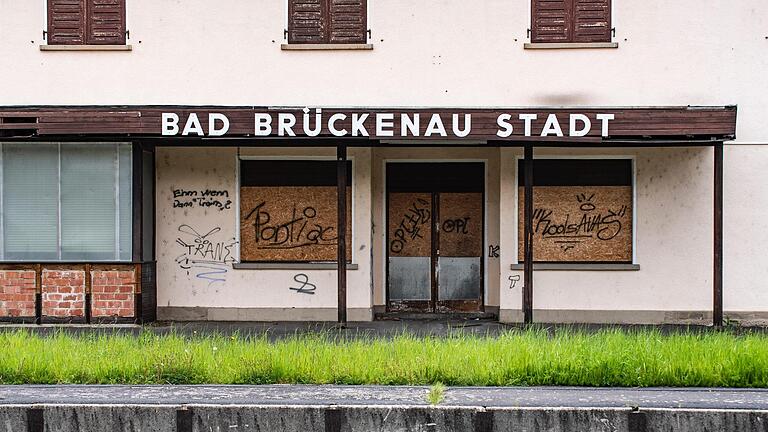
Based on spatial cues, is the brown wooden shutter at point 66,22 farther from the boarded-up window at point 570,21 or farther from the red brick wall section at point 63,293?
the boarded-up window at point 570,21

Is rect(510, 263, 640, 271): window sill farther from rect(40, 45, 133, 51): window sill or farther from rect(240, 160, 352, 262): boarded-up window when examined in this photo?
rect(40, 45, 133, 51): window sill

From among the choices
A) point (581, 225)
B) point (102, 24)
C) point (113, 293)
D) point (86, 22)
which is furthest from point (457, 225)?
point (86, 22)

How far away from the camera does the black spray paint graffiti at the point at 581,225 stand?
58.9ft

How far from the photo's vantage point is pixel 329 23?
1758 cm

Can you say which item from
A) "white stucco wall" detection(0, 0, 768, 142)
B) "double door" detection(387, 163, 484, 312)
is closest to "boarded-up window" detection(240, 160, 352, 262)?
"double door" detection(387, 163, 484, 312)

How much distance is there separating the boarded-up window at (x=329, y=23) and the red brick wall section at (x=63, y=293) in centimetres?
504

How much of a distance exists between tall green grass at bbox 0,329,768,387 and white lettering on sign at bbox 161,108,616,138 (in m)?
4.51

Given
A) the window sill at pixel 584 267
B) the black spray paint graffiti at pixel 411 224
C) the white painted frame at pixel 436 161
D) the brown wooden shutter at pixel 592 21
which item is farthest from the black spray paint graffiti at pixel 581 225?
the brown wooden shutter at pixel 592 21

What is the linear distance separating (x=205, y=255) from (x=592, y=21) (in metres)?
7.26

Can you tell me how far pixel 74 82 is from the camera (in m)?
17.6

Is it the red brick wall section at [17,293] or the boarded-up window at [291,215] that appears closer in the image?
the red brick wall section at [17,293]

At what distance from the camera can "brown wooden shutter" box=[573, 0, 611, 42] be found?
1745 cm

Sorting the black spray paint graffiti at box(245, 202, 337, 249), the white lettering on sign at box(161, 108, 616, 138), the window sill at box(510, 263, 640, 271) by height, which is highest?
the white lettering on sign at box(161, 108, 616, 138)

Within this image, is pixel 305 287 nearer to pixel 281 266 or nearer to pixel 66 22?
pixel 281 266
